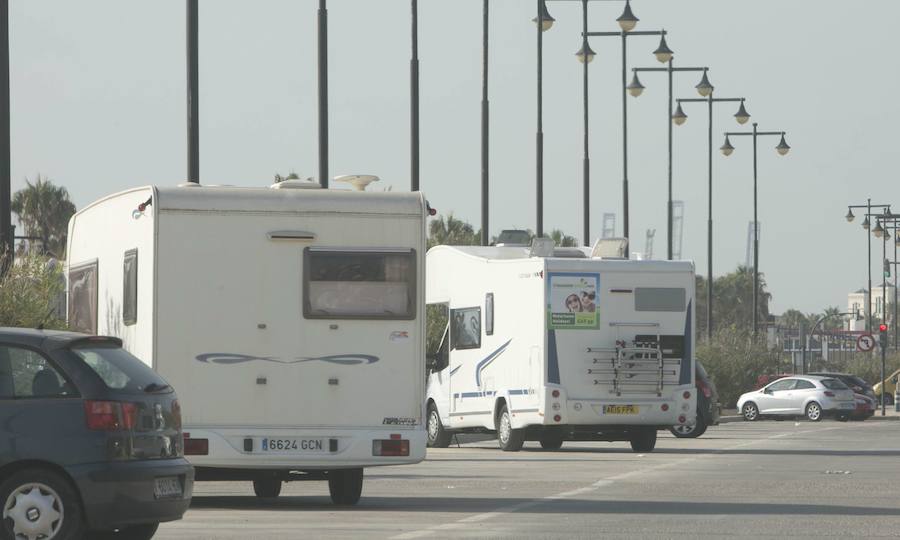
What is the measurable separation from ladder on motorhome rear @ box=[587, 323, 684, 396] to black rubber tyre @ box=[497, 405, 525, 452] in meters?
2.00

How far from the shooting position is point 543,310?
1120 inches

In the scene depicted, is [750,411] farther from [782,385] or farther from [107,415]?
[107,415]

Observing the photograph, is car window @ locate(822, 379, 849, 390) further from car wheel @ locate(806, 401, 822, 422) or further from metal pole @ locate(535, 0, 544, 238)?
metal pole @ locate(535, 0, 544, 238)

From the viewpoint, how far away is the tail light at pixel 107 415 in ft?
42.5

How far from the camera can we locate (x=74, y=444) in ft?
42.3

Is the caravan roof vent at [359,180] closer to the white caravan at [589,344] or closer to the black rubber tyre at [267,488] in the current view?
the black rubber tyre at [267,488]

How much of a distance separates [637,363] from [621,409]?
71cm

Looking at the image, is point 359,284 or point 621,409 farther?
point 621,409

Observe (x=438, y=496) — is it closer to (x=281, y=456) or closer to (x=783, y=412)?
(x=281, y=456)

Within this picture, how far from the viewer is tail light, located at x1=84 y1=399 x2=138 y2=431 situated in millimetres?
12969

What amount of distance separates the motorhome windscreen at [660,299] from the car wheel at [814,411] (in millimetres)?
25583

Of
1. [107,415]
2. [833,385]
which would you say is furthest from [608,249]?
[833,385]

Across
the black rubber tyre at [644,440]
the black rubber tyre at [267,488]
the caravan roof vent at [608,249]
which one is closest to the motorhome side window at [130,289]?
the black rubber tyre at [267,488]

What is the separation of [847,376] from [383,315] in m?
40.4
